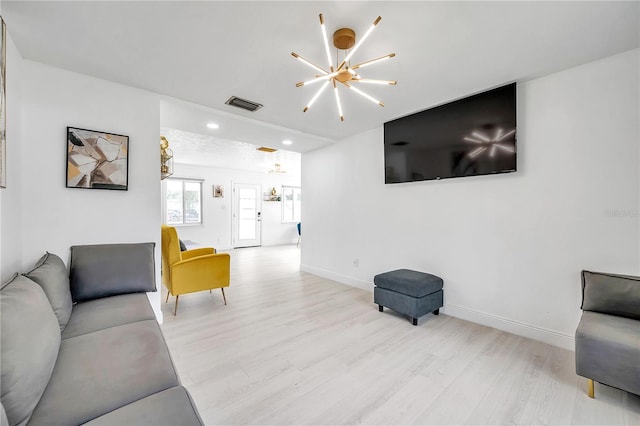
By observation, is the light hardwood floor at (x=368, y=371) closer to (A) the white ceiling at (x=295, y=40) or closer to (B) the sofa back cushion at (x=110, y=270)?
(B) the sofa back cushion at (x=110, y=270)

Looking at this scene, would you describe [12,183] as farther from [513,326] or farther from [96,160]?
[513,326]

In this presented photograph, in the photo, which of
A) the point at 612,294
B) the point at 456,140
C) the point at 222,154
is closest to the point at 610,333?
the point at 612,294

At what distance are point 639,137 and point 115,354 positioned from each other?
3.61m

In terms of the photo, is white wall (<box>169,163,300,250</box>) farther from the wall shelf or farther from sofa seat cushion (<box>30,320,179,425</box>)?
sofa seat cushion (<box>30,320,179,425</box>)

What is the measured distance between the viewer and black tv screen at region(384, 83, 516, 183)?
2.44 m

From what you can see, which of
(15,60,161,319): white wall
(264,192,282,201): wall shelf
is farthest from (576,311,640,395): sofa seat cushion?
(264,192,282,201): wall shelf

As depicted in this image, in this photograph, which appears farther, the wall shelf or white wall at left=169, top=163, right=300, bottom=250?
the wall shelf

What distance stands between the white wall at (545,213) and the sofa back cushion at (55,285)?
3197 millimetres

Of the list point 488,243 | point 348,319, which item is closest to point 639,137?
point 488,243

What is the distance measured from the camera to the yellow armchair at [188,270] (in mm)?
2871

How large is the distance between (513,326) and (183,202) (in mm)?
7180

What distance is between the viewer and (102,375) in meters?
1.12

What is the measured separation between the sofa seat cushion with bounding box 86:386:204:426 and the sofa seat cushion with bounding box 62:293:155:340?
0.90 meters

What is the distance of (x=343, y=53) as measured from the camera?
79.5 inches
